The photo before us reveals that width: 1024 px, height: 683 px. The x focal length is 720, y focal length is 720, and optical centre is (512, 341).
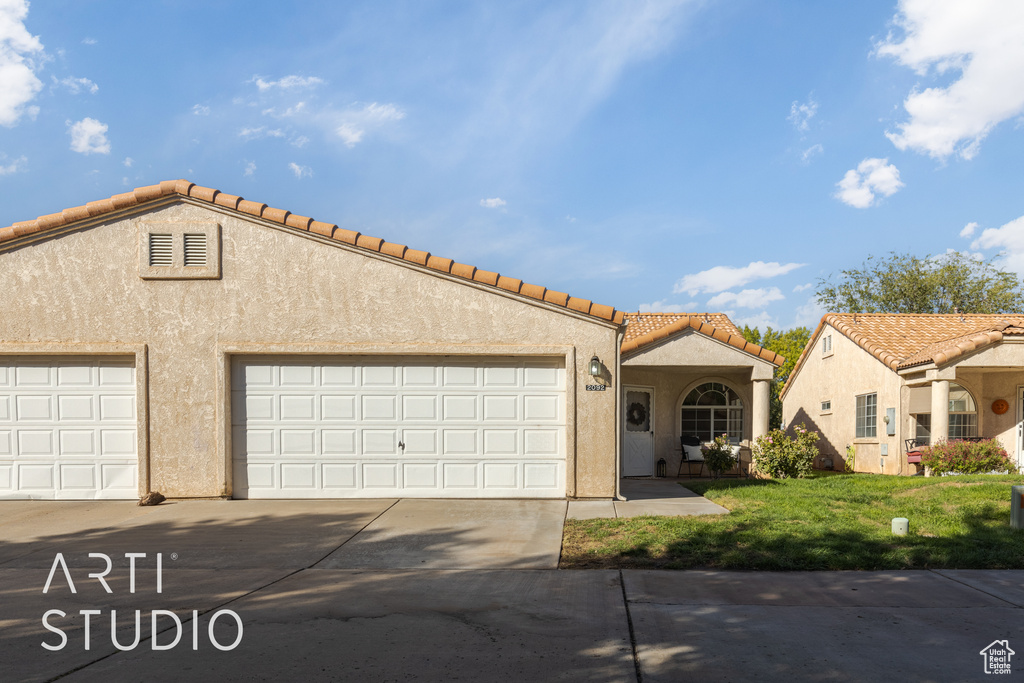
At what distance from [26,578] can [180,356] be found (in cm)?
453

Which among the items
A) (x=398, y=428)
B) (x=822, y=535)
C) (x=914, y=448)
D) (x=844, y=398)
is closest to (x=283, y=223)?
(x=398, y=428)

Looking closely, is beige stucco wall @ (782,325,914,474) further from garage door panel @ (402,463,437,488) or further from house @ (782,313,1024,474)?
garage door panel @ (402,463,437,488)

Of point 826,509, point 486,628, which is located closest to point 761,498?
point 826,509

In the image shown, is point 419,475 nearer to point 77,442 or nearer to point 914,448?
point 77,442

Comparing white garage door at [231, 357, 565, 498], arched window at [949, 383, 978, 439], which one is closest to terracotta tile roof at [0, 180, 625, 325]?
white garage door at [231, 357, 565, 498]

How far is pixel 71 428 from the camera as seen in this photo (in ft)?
35.9

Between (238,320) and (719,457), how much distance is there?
10.3m

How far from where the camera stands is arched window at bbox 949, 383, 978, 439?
1777cm

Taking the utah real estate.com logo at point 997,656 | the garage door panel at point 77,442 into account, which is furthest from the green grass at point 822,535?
the garage door panel at point 77,442

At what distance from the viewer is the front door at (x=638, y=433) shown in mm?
16594

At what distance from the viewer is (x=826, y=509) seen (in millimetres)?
9703

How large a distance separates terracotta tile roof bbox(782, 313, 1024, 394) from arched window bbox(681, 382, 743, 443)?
13.0 feet

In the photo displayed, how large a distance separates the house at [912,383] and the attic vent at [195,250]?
47.0 feet

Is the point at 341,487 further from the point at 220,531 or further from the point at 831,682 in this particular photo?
the point at 831,682
